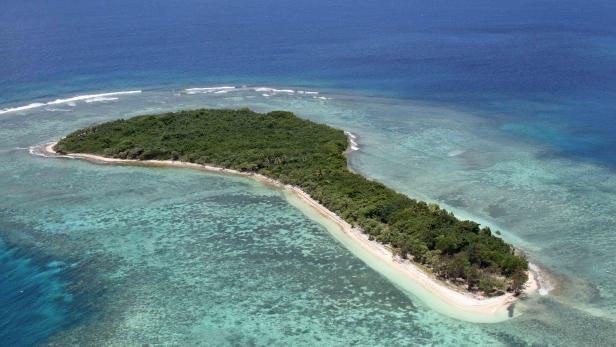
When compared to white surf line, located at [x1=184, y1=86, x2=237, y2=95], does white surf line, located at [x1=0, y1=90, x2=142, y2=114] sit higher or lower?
higher

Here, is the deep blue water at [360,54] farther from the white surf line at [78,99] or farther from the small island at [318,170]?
the small island at [318,170]

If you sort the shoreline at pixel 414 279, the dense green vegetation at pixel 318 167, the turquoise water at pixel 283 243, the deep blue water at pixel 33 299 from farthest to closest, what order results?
the dense green vegetation at pixel 318 167 → the shoreline at pixel 414 279 → the turquoise water at pixel 283 243 → the deep blue water at pixel 33 299

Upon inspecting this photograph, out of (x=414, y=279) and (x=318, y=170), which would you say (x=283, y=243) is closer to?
(x=414, y=279)

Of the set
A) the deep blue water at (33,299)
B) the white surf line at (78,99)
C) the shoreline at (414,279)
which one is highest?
the white surf line at (78,99)

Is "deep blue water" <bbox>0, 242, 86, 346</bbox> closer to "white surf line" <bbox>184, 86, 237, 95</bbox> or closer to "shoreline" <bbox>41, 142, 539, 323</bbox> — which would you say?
"shoreline" <bbox>41, 142, 539, 323</bbox>

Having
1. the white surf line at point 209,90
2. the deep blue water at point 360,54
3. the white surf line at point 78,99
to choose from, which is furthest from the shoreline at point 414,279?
the white surf line at point 78,99

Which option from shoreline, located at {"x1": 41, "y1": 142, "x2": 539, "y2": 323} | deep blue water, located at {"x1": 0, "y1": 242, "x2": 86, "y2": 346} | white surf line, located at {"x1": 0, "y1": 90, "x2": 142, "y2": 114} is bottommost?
shoreline, located at {"x1": 41, "y1": 142, "x2": 539, "y2": 323}

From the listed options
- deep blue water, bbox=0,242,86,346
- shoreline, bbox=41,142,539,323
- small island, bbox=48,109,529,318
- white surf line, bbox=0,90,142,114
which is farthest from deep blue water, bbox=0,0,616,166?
deep blue water, bbox=0,242,86,346
